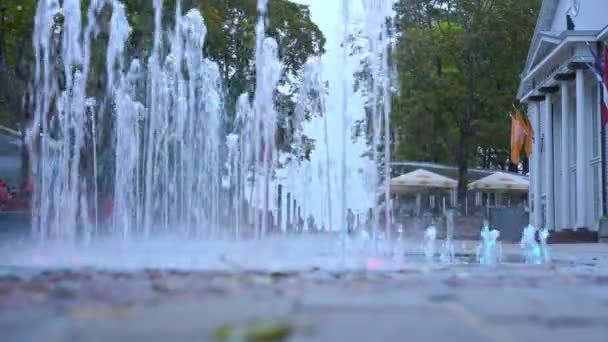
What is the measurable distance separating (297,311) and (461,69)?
149 ft

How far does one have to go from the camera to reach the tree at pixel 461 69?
4709cm

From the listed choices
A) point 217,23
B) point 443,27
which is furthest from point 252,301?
point 443,27

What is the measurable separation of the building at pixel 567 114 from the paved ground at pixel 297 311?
28235 millimetres

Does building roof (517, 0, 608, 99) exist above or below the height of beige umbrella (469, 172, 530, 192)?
above

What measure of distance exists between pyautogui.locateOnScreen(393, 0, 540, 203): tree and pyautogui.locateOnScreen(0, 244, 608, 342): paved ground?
40606 mm

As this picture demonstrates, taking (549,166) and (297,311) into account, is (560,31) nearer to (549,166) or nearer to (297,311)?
(549,166)

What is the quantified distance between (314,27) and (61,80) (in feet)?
36.2

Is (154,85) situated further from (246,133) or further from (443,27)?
(443,27)

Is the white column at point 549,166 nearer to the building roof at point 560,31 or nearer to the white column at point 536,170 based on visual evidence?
the building roof at point 560,31

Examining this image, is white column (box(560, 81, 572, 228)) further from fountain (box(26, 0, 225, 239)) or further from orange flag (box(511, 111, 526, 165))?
fountain (box(26, 0, 225, 239))

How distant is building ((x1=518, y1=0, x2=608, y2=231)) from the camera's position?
118 ft

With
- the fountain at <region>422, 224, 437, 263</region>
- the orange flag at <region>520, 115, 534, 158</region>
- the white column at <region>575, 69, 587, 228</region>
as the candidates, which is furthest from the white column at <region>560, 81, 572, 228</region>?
the fountain at <region>422, 224, 437, 263</region>

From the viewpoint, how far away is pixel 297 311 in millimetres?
4977

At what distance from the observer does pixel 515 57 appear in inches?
1919
